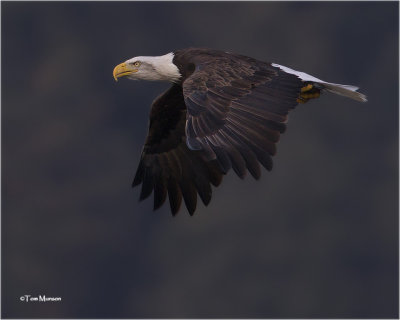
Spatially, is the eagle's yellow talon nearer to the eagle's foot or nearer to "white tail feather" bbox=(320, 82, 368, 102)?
the eagle's foot

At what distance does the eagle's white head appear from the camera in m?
12.5

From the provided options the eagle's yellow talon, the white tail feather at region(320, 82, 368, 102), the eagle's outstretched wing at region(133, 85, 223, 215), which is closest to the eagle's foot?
the eagle's yellow talon

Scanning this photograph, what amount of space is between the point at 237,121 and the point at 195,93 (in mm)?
592

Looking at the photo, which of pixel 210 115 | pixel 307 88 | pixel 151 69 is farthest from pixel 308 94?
pixel 210 115

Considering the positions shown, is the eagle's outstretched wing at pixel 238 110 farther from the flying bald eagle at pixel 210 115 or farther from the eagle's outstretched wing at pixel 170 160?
the eagle's outstretched wing at pixel 170 160

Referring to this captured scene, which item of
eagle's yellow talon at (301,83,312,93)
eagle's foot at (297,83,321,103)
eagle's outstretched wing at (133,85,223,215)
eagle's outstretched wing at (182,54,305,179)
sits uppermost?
eagle's outstretched wing at (182,54,305,179)

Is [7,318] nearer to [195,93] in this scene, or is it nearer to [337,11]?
[337,11]

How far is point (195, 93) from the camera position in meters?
11.0

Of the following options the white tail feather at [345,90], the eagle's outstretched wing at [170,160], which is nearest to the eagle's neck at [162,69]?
the eagle's outstretched wing at [170,160]

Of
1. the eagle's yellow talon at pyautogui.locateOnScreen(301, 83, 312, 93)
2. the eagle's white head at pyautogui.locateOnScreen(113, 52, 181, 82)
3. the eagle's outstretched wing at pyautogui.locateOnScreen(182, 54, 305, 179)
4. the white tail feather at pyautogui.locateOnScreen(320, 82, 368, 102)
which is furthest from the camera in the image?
the eagle's white head at pyautogui.locateOnScreen(113, 52, 181, 82)

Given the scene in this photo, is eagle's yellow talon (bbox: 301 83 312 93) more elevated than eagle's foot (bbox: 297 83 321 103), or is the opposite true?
eagle's yellow talon (bbox: 301 83 312 93)

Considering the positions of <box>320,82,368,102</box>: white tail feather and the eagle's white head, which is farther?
the eagle's white head

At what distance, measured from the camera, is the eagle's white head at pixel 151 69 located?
12.5m

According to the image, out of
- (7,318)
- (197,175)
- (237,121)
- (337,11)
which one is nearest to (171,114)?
(197,175)
